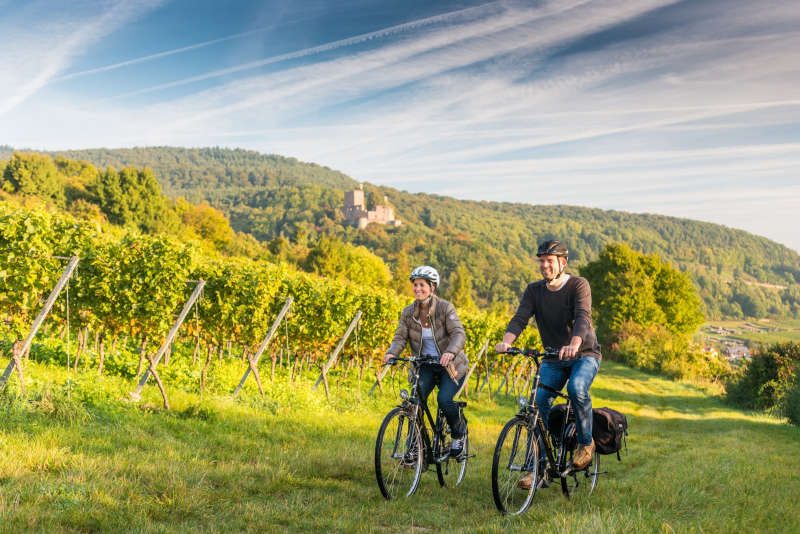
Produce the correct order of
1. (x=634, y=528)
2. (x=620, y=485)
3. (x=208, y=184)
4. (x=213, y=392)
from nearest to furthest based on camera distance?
(x=634, y=528) → (x=620, y=485) → (x=213, y=392) → (x=208, y=184)

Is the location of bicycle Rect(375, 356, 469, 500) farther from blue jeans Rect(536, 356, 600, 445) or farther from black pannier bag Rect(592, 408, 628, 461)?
black pannier bag Rect(592, 408, 628, 461)

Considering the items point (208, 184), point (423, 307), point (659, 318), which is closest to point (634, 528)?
point (423, 307)

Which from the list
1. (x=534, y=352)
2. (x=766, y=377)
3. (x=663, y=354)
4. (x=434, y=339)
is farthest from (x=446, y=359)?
(x=663, y=354)

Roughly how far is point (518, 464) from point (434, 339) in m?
1.36

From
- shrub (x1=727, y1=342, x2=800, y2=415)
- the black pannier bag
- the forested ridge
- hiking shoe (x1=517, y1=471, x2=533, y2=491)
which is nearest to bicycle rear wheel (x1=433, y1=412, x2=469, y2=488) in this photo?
hiking shoe (x1=517, y1=471, x2=533, y2=491)

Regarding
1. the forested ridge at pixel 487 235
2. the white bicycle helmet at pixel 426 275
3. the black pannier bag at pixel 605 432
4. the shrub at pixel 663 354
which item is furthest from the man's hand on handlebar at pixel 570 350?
the forested ridge at pixel 487 235

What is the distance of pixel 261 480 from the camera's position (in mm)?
5023

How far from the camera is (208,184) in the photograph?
176 meters

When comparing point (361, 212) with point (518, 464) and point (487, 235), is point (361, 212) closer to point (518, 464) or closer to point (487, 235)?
point (487, 235)

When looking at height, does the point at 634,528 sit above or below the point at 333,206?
below

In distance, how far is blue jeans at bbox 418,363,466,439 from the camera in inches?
208

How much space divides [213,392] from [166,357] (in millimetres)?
1577

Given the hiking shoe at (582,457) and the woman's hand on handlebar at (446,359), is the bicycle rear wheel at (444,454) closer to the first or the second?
the woman's hand on handlebar at (446,359)

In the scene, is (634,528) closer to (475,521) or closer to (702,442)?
(475,521)
